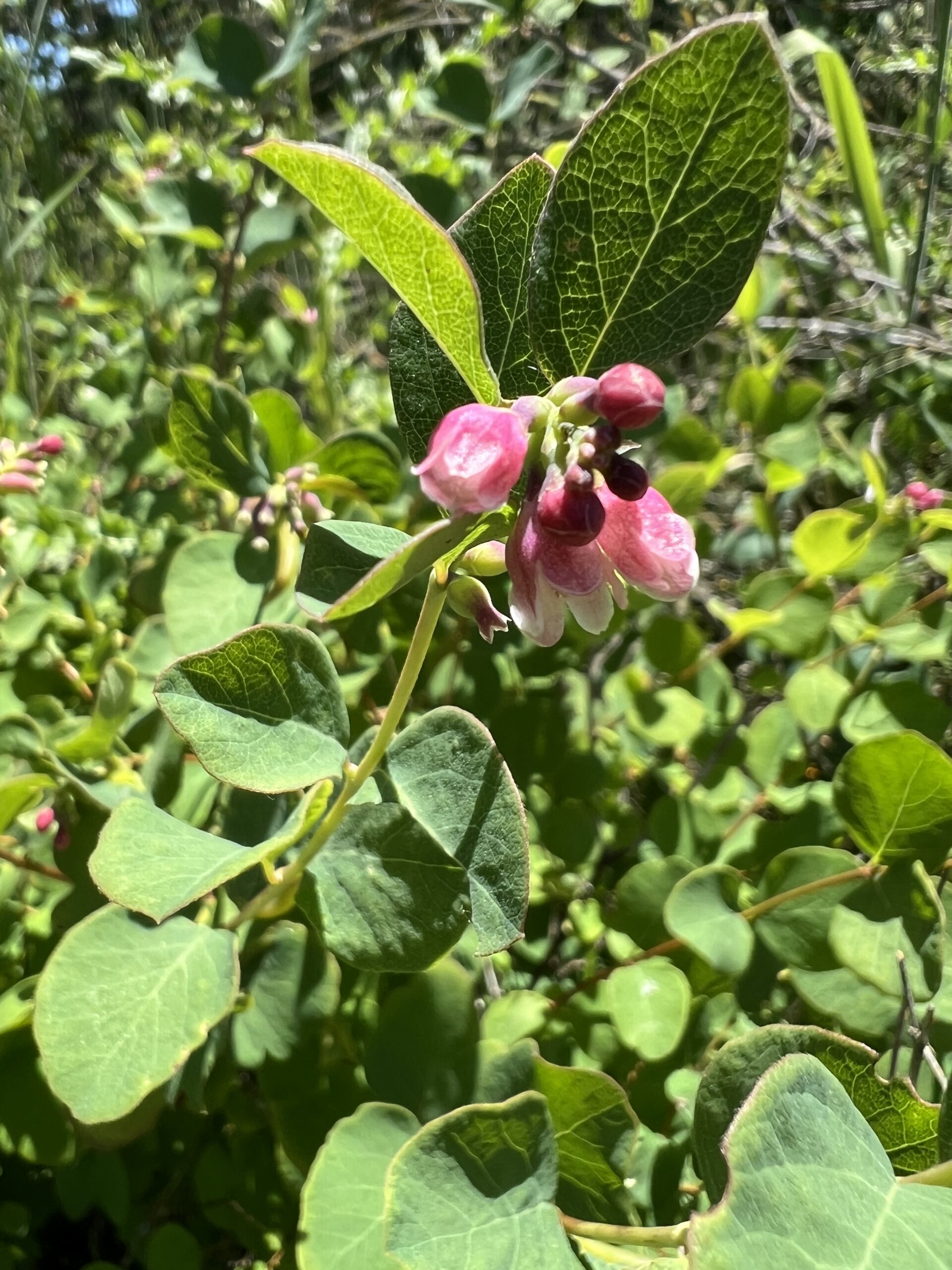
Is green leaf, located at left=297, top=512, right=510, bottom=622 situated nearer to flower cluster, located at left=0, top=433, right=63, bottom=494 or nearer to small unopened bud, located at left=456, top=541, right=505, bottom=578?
small unopened bud, located at left=456, top=541, right=505, bottom=578

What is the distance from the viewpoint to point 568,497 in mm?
417

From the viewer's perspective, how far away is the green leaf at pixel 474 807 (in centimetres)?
58

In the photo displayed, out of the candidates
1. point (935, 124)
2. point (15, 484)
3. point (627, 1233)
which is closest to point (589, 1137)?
point (627, 1233)

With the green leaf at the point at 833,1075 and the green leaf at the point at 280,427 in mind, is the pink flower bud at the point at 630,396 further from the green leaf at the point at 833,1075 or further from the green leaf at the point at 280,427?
the green leaf at the point at 280,427

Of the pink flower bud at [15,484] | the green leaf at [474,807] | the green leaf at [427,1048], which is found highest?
the pink flower bud at [15,484]

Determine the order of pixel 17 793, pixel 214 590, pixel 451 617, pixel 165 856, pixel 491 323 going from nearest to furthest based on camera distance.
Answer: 1. pixel 491 323
2. pixel 165 856
3. pixel 17 793
4. pixel 214 590
5. pixel 451 617

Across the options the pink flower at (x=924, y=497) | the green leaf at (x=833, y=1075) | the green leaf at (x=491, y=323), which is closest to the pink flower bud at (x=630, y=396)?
the green leaf at (x=491, y=323)

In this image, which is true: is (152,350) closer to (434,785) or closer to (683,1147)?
(434,785)

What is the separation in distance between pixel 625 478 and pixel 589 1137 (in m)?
0.52

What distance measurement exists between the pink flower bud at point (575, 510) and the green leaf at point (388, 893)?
29cm

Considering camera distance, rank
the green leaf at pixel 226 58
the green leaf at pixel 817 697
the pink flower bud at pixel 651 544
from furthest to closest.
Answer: the green leaf at pixel 226 58 → the green leaf at pixel 817 697 → the pink flower bud at pixel 651 544

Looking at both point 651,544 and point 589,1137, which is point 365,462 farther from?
point 589,1137

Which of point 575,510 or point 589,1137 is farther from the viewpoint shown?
point 589,1137

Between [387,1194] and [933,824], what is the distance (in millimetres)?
542
